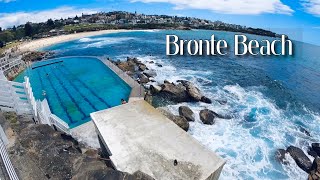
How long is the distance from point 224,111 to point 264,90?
9.48 m

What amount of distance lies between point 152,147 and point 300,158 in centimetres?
988

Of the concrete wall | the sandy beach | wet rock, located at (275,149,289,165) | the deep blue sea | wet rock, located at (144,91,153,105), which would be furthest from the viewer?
the sandy beach

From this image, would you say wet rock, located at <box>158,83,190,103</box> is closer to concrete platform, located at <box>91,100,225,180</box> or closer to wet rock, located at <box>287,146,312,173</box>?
concrete platform, located at <box>91,100,225,180</box>

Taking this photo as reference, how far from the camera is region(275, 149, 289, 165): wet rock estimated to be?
14.6m

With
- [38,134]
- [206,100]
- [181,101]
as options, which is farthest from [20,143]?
[206,100]

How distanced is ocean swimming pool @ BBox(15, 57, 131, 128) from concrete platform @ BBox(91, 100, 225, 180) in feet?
17.3

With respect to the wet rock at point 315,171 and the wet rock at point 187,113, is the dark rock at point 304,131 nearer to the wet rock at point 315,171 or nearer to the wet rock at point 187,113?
the wet rock at point 315,171

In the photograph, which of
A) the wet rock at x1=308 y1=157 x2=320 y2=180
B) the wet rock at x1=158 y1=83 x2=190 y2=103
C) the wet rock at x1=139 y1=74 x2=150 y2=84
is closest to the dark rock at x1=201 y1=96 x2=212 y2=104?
the wet rock at x1=158 y1=83 x2=190 y2=103

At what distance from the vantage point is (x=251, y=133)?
56.6ft

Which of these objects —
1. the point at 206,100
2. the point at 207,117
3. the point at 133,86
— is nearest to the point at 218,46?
the point at 206,100

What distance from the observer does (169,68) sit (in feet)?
107

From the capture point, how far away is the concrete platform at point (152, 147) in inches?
363

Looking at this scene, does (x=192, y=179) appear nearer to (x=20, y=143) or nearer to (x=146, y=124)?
(x=146, y=124)

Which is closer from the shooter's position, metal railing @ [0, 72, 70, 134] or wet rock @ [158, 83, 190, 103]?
metal railing @ [0, 72, 70, 134]
